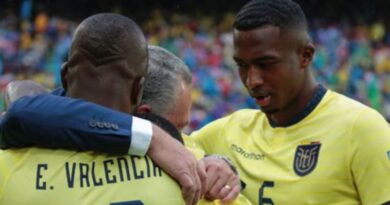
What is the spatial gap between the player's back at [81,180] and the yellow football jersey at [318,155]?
91cm

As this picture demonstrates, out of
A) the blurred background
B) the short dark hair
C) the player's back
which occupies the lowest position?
the blurred background

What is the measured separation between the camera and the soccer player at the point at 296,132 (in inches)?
109

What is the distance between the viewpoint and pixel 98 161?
6.73 ft

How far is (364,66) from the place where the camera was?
1448cm

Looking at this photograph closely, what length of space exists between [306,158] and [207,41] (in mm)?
12208

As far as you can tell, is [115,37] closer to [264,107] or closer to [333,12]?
[264,107]

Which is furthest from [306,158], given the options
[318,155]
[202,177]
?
[202,177]

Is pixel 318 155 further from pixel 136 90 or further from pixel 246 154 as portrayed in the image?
pixel 136 90

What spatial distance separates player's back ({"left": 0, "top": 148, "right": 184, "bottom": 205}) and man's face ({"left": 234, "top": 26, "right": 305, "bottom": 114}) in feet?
3.17

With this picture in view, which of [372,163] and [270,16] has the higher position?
[270,16]

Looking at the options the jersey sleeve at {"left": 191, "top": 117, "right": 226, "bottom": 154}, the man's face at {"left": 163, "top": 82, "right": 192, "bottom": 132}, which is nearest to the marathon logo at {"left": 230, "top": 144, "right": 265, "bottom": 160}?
the jersey sleeve at {"left": 191, "top": 117, "right": 226, "bottom": 154}

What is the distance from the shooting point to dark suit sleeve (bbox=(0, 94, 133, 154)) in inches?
80.4

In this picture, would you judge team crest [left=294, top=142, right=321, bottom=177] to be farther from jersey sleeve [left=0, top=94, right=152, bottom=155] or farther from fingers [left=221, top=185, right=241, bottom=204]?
jersey sleeve [left=0, top=94, right=152, bottom=155]

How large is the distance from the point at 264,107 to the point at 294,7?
0.38 metres
